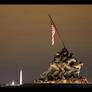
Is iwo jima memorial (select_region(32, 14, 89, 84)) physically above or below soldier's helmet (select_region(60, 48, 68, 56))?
below

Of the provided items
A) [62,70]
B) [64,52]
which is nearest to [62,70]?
[62,70]

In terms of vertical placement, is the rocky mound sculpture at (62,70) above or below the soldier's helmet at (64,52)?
below

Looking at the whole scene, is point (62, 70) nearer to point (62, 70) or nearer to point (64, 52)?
point (62, 70)

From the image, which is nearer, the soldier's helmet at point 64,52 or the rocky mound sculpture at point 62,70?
the rocky mound sculpture at point 62,70

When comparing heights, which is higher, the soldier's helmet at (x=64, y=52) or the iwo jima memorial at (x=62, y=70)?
the soldier's helmet at (x=64, y=52)

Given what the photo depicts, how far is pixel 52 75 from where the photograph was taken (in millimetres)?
23797

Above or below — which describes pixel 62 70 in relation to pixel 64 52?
below

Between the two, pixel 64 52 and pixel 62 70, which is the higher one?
pixel 64 52

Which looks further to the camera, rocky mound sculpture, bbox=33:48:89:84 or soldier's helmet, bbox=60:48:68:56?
soldier's helmet, bbox=60:48:68:56

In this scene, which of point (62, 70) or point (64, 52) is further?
point (64, 52)
